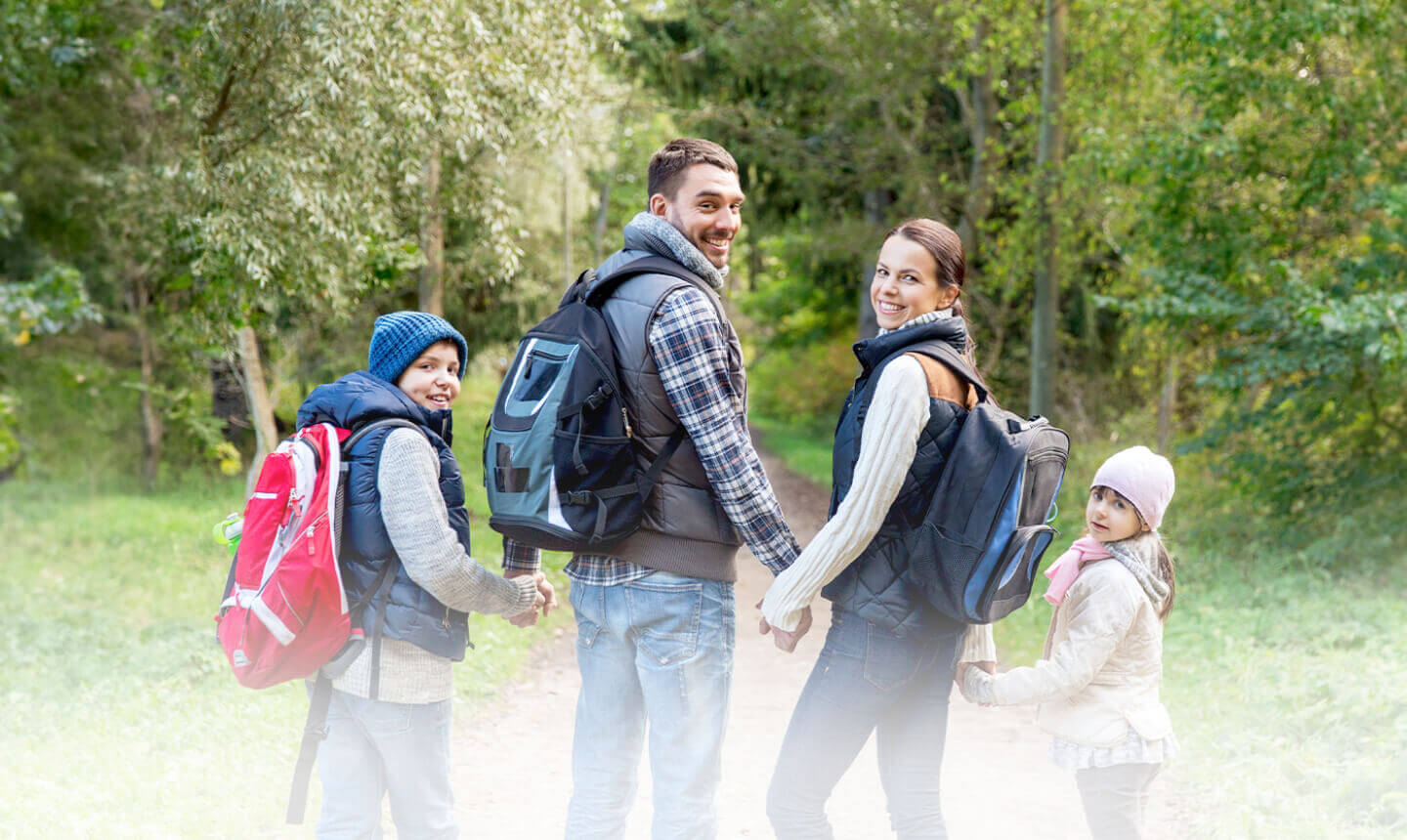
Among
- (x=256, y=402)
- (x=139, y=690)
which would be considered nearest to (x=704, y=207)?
(x=139, y=690)

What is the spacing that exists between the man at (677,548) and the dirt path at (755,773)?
73.3 inches

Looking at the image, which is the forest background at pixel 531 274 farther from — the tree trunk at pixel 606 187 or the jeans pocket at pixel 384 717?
the tree trunk at pixel 606 187

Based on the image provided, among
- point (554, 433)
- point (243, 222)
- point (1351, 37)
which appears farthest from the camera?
point (1351, 37)

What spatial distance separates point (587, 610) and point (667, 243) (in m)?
1.02

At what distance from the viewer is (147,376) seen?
15078 millimetres

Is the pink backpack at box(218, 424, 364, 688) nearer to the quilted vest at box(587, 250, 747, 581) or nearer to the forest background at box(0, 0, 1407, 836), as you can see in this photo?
the quilted vest at box(587, 250, 747, 581)

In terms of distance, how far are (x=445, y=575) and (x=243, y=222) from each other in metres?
5.90

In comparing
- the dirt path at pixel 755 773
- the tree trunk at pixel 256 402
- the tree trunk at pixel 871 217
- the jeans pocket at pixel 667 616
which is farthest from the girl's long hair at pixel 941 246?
the tree trunk at pixel 871 217

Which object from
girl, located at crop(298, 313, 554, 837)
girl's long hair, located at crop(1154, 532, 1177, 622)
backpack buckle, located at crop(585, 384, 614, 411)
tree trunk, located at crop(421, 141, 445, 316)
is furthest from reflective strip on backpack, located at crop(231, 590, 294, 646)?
tree trunk, located at crop(421, 141, 445, 316)

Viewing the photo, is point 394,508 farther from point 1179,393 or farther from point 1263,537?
point 1179,393

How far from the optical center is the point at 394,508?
2.99 meters

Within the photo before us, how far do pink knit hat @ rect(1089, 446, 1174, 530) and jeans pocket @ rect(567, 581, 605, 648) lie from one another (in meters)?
1.40

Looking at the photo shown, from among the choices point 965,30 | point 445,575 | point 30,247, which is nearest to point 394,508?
point 445,575

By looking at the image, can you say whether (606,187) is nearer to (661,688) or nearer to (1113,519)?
(1113,519)
